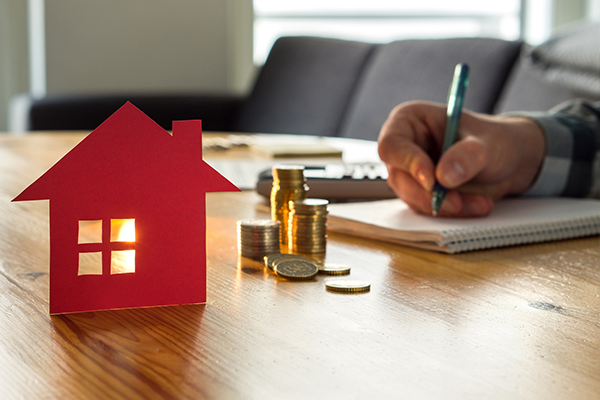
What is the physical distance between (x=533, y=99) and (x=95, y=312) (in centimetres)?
169

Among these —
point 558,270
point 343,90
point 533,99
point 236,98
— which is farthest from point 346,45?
point 558,270

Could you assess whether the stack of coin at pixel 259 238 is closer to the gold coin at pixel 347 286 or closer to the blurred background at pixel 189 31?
the gold coin at pixel 347 286

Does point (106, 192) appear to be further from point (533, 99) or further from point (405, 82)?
point (405, 82)

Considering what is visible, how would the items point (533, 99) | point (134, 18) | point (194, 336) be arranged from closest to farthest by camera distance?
point (194, 336) → point (533, 99) → point (134, 18)

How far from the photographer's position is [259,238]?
0.54m

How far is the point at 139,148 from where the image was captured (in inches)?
15.4

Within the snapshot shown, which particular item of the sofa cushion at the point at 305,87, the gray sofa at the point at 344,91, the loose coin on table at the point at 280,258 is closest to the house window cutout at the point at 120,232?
the loose coin on table at the point at 280,258

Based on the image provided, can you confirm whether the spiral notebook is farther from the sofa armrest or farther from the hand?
the sofa armrest

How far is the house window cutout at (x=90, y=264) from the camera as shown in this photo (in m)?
0.49

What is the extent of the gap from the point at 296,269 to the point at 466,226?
21cm

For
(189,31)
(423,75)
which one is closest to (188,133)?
(423,75)

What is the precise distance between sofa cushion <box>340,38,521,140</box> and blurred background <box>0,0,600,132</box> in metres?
0.97

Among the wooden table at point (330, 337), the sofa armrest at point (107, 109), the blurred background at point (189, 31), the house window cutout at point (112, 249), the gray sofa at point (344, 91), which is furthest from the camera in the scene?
the blurred background at point (189, 31)

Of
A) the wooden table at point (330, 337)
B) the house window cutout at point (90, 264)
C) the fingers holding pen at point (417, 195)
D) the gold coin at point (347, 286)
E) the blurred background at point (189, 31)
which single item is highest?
the blurred background at point (189, 31)
